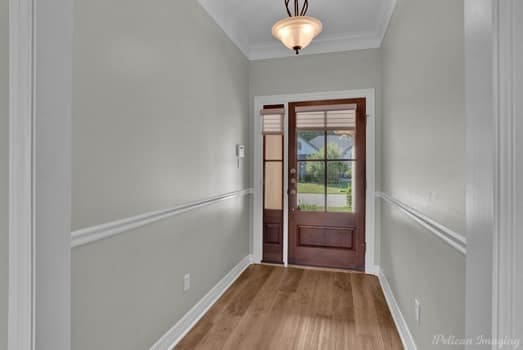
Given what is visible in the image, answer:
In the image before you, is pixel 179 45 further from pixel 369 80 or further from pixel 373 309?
pixel 373 309

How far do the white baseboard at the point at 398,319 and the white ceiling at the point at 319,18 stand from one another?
2.46m

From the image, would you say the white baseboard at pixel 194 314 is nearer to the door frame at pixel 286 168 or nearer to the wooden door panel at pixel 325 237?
the door frame at pixel 286 168

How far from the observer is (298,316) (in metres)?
2.16

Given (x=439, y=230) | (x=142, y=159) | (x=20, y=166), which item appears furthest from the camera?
(x=142, y=159)

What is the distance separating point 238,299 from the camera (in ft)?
7.98

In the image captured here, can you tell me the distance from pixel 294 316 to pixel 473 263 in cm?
169

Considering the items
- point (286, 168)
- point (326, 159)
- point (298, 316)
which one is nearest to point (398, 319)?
point (298, 316)

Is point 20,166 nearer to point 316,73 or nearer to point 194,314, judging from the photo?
point 194,314

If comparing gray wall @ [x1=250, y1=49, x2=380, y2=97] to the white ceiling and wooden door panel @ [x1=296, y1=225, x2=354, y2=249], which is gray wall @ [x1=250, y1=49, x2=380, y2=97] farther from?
wooden door panel @ [x1=296, y1=225, x2=354, y2=249]

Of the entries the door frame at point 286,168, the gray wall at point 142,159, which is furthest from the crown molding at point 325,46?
the gray wall at point 142,159

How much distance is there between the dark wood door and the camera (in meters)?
3.12

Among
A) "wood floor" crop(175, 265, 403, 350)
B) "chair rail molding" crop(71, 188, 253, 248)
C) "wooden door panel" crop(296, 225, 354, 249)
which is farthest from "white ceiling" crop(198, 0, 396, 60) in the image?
"wood floor" crop(175, 265, 403, 350)

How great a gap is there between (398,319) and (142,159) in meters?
2.10

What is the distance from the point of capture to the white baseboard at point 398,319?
1705 mm
